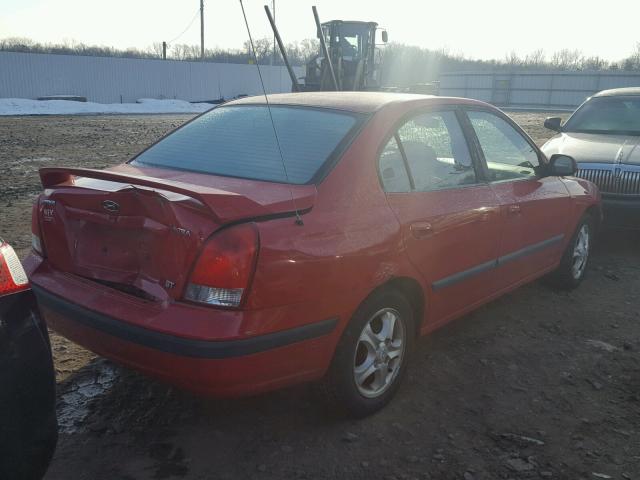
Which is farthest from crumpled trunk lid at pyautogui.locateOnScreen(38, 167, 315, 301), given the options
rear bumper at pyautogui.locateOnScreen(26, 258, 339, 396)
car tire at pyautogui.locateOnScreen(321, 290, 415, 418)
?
car tire at pyautogui.locateOnScreen(321, 290, 415, 418)

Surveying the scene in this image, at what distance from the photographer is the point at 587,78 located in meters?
→ 39.1

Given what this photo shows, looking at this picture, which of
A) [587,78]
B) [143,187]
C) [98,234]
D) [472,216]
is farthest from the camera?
[587,78]

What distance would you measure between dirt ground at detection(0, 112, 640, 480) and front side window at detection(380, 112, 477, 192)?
44.9 inches

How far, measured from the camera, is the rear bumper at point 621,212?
19.7 ft

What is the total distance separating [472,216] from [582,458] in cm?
138

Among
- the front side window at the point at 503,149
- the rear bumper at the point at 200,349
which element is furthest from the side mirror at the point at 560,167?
the rear bumper at the point at 200,349

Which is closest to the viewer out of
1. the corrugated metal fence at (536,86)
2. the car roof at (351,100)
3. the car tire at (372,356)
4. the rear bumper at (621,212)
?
the car tire at (372,356)

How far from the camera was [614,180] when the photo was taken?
6105 millimetres

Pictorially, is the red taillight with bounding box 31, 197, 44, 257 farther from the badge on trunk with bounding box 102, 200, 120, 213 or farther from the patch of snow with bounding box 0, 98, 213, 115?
the patch of snow with bounding box 0, 98, 213, 115

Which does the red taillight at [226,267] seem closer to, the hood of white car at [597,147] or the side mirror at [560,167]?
the side mirror at [560,167]

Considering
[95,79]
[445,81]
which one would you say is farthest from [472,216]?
[445,81]

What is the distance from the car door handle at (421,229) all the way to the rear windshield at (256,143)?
56 cm

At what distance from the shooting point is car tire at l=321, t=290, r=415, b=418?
2.83 metres

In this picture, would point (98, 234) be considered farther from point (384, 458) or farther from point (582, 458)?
point (582, 458)
